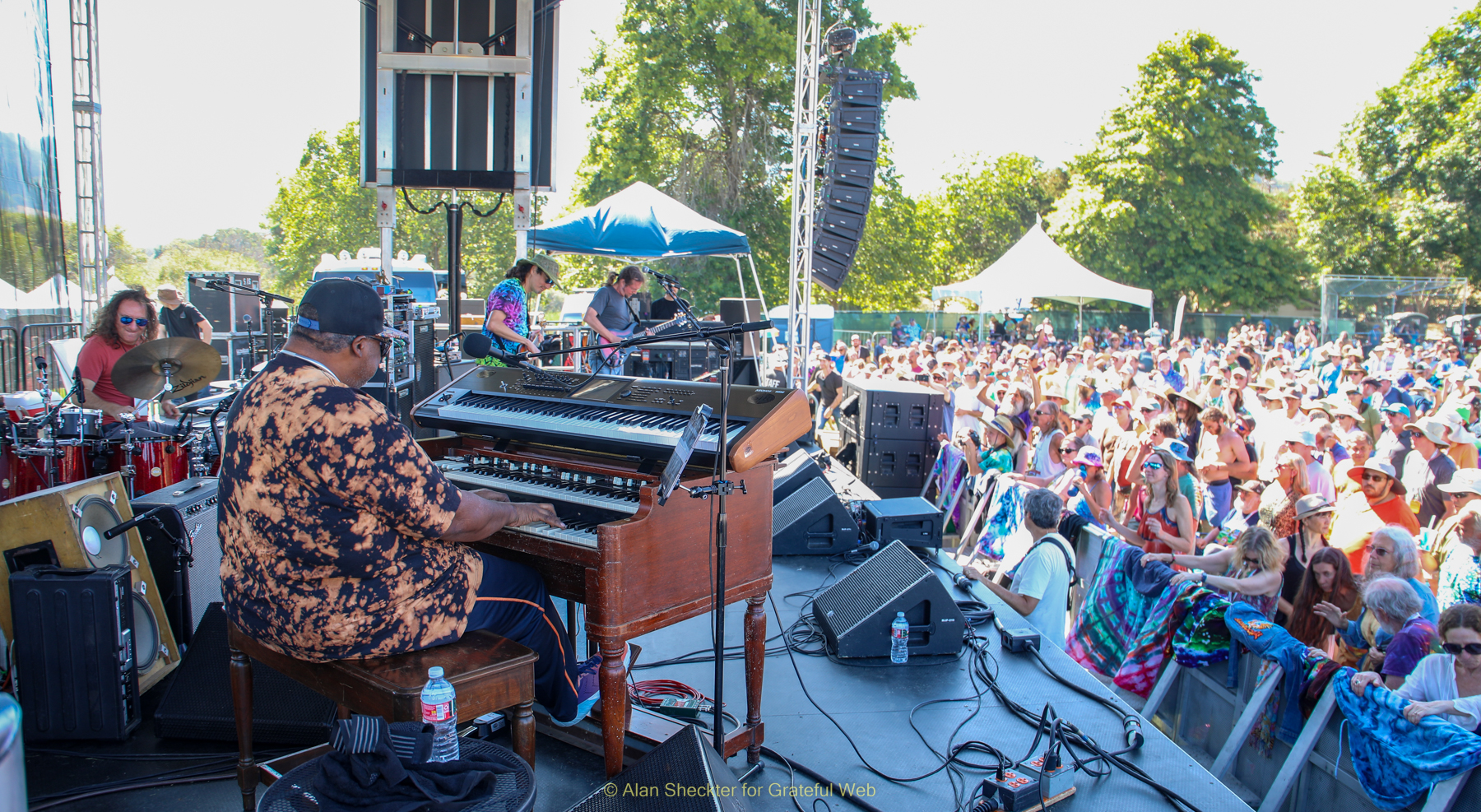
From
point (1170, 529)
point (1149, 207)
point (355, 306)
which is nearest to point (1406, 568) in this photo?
point (1170, 529)

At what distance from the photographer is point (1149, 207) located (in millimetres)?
32656

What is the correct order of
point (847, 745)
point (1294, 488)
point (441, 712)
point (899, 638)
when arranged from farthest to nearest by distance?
point (1294, 488) < point (899, 638) < point (847, 745) < point (441, 712)

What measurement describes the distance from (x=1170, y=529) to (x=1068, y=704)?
7.76 ft

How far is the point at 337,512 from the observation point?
90.4 inches

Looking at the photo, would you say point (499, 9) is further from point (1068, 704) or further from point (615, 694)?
point (1068, 704)

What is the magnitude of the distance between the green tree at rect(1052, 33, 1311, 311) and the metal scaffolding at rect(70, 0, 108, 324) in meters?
31.4

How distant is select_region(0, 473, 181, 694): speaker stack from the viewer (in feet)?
11.1

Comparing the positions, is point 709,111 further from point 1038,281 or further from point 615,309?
point 615,309

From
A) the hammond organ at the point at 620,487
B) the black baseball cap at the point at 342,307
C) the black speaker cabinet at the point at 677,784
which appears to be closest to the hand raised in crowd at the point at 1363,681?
the hammond organ at the point at 620,487

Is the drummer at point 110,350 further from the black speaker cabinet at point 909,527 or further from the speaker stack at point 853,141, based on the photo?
the speaker stack at point 853,141

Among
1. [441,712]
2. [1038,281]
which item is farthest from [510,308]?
[1038,281]

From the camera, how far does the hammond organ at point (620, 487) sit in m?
2.64

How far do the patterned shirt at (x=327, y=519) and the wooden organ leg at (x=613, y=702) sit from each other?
19.8 inches

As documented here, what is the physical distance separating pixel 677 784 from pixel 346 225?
40823mm
